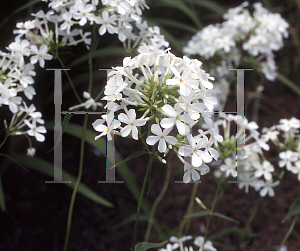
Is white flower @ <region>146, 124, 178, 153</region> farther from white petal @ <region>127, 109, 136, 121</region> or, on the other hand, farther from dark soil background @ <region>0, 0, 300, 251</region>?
dark soil background @ <region>0, 0, 300, 251</region>

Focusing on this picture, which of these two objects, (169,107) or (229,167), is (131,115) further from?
(229,167)

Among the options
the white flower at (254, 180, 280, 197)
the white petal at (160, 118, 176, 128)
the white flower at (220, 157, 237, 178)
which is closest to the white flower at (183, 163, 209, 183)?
the white petal at (160, 118, 176, 128)

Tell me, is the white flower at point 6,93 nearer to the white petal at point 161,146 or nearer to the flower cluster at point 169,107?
the flower cluster at point 169,107

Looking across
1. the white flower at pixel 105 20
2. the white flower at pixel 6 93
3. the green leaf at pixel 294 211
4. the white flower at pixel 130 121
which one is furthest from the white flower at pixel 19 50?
the green leaf at pixel 294 211

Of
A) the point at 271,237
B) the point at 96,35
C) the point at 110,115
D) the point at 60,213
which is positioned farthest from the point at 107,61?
the point at 271,237

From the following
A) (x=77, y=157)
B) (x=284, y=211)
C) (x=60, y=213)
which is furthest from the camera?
(x=284, y=211)

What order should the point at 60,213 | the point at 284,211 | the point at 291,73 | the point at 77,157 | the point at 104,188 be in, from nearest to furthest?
the point at 60,213, the point at 77,157, the point at 104,188, the point at 284,211, the point at 291,73

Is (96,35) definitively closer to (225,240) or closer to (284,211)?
(225,240)
